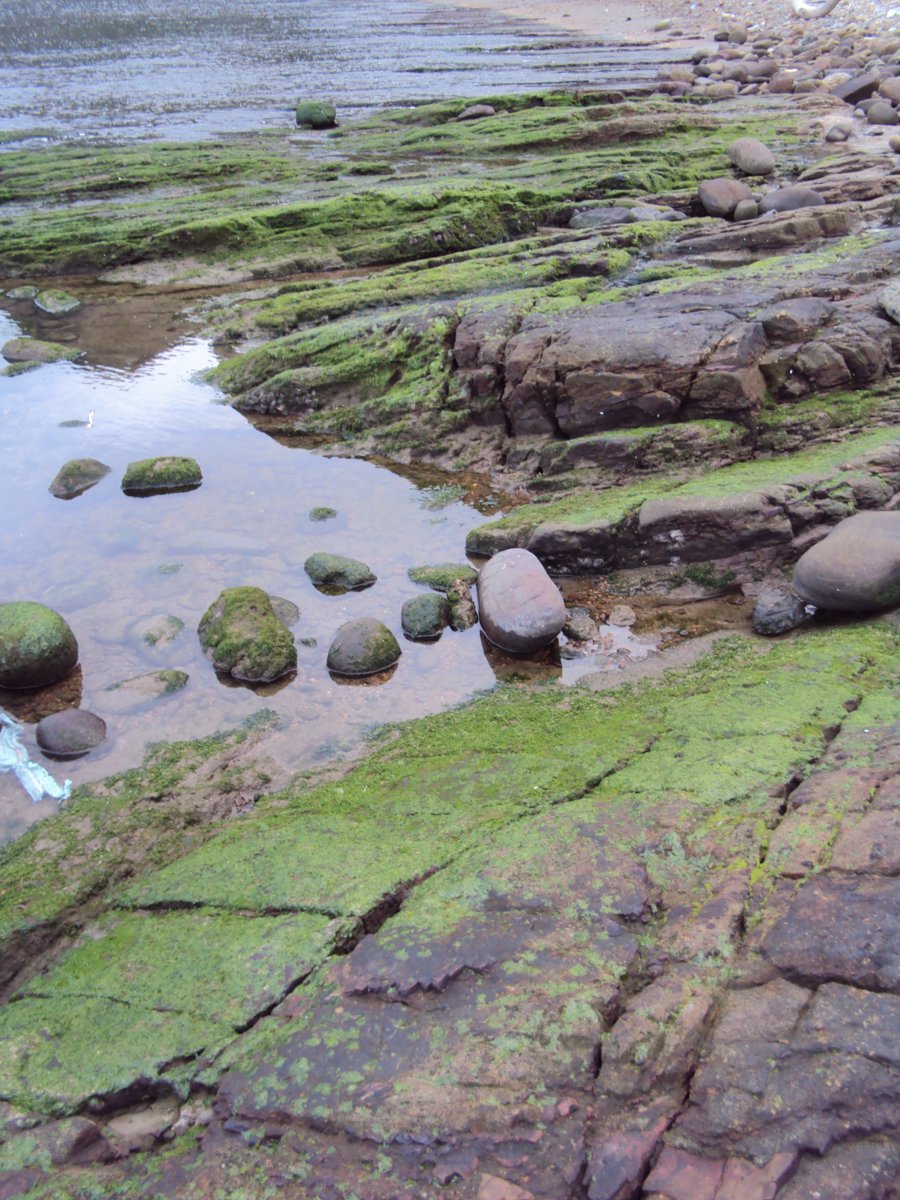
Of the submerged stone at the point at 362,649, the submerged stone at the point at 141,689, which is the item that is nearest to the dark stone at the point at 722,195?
the submerged stone at the point at 362,649

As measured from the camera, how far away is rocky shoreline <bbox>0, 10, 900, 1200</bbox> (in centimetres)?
333

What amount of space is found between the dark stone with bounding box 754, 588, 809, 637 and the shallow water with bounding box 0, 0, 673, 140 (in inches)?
993

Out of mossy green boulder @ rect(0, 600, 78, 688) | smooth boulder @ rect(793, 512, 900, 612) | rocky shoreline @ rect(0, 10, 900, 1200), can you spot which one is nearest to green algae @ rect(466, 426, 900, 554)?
rocky shoreline @ rect(0, 10, 900, 1200)

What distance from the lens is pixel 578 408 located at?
1044 centimetres

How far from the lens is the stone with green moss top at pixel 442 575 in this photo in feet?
29.4

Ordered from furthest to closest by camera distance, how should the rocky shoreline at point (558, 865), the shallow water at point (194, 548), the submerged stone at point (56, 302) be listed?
the submerged stone at point (56, 302), the shallow water at point (194, 548), the rocky shoreline at point (558, 865)

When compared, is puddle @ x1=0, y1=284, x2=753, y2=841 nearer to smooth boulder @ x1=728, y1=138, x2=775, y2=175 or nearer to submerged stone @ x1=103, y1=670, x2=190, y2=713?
submerged stone @ x1=103, y1=670, x2=190, y2=713

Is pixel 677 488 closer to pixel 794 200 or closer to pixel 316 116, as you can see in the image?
pixel 794 200

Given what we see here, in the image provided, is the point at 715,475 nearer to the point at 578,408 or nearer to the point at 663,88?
the point at 578,408

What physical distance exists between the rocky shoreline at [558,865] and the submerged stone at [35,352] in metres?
2.84

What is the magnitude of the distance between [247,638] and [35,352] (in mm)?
9100

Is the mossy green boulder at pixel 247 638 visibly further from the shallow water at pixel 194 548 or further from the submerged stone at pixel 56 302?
the submerged stone at pixel 56 302

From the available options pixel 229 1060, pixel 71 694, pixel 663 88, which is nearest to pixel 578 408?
pixel 71 694

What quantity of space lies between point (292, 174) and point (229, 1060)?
22499mm
